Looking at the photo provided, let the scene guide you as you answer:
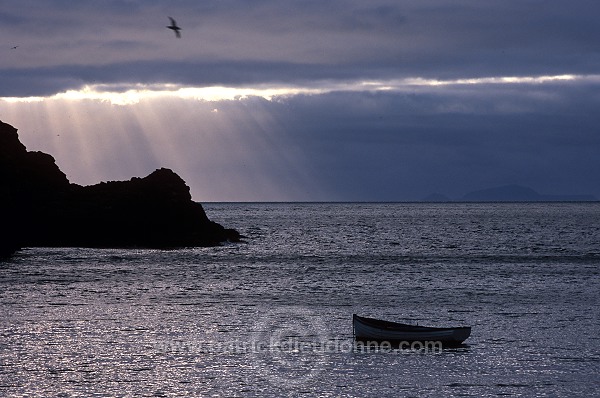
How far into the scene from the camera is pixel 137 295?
6475cm

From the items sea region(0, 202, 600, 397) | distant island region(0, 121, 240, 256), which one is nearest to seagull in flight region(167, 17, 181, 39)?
sea region(0, 202, 600, 397)

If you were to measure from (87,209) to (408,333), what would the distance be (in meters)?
74.8

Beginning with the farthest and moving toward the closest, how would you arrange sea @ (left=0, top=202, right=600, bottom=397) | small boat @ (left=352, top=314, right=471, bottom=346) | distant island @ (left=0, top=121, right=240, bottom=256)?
distant island @ (left=0, top=121, right=240, bottom=256)
small boat @ (left=352, top=314, right=471, bottom=346)
sea @ (left=0, top=202, right=600, bottom=397)

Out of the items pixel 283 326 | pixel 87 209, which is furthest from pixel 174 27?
pixel 87 209

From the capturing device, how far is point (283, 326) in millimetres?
→ 48375

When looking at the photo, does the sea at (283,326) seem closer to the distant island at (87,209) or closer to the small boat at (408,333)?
the small boat at (408,333)

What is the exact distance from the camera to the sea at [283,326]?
1395 inches

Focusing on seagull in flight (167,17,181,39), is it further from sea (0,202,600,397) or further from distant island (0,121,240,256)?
distant island (0,121,240,256)

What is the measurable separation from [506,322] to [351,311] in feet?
33.6

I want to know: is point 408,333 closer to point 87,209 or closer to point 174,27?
point 174,27

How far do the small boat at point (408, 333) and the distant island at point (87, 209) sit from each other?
69.5 meters

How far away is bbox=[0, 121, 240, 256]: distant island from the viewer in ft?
357

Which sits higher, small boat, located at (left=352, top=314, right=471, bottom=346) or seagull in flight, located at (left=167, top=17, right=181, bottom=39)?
seagull in flight, located at (left=167, top=17, right=181, bottom=39)

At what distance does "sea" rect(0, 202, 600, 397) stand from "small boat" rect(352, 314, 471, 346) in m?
0.77
